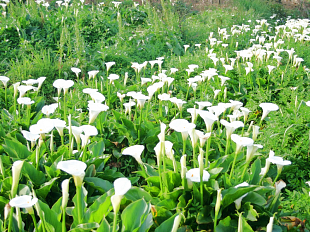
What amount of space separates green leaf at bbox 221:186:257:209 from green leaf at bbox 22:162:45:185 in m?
1.25

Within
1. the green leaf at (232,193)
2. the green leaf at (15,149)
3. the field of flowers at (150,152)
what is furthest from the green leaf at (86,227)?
the green leaf at (15,149)

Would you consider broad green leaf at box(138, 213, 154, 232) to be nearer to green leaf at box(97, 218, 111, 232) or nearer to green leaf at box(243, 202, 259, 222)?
green leaf at box(97, 218, 111, 232)

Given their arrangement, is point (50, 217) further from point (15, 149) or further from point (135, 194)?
point (15, 149)

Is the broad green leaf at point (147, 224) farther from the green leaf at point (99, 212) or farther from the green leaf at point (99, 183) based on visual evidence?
the green leaf at point (99, 183)

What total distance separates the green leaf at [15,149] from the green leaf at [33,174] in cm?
37

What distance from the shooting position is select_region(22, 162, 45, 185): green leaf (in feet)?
6.47

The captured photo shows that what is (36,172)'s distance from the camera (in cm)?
201

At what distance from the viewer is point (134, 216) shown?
1560 mm

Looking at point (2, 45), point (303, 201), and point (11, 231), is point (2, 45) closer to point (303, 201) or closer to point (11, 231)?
point (11, 231)

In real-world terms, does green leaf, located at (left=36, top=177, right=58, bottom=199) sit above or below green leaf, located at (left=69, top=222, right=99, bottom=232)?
below

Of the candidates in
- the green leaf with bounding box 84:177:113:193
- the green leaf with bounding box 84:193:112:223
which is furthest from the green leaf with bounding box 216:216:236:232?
the green leaf with bounding box 84:177:113:193

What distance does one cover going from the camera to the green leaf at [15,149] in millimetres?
2279

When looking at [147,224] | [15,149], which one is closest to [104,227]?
[147,224]

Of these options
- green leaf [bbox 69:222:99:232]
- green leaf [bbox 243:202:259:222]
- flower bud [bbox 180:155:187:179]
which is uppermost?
flower bud [bbox 180:155:187:179]
